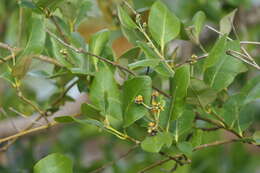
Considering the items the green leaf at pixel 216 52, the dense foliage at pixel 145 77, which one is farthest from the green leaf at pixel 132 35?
the green leaf at pixel 216 52

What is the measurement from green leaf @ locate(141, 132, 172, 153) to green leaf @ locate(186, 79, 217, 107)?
0.07 m

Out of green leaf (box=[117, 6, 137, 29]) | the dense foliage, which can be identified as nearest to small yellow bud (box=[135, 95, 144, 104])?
the dense foliage

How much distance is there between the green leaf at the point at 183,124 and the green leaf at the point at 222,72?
48 millimetres

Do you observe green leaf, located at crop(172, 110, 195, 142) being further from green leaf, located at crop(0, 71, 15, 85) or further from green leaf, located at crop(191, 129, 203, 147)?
green leaf, located at crop(0, 71, 15, 85)

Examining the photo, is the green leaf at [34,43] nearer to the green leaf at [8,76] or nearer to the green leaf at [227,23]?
the green leaf at [8,76]

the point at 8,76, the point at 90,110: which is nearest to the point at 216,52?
the point at 90,110

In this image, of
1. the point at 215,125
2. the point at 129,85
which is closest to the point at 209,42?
the point at 215,125

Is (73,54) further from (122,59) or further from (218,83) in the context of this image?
(218,83)

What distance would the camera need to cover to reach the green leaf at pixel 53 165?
0.60 metres

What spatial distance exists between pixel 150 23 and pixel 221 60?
0.33 feet

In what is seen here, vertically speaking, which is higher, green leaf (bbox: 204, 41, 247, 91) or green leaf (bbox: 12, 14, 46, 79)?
green leaf (bbox: 12, 14, 46, 79)

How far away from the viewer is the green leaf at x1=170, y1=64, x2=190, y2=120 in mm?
567

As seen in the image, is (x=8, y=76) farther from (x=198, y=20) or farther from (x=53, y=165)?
(x=198, y=20)

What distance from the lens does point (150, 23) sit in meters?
0.63
